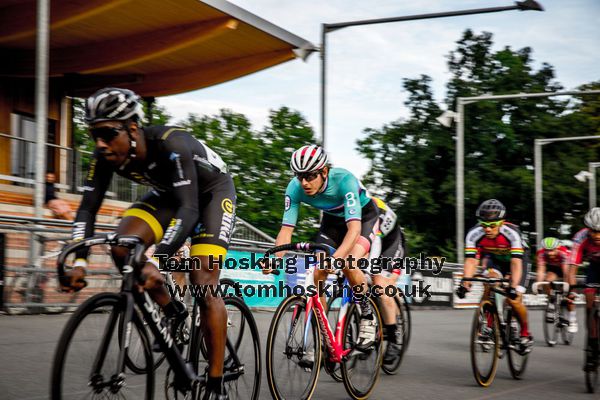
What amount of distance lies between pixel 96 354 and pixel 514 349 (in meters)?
5.96

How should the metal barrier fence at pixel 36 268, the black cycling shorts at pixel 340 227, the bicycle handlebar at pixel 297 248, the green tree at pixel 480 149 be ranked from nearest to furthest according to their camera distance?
the bicycle handlebar at pixel 297 248 → the black cycling shorts at pixel 340 227 → the metal barrier fence at pixel 36 268 → the green tree at pixel 480 149

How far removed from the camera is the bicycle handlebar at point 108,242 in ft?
13.5

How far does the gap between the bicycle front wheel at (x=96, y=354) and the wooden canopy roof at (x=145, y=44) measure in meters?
Answer: 13.3

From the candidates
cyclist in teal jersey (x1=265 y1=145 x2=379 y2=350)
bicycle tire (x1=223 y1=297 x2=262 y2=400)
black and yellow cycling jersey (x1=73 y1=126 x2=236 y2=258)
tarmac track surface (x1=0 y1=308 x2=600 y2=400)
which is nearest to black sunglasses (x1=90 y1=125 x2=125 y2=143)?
black and yellow cycling jersey (x1=73 y1=126 x2=236 y2=258)

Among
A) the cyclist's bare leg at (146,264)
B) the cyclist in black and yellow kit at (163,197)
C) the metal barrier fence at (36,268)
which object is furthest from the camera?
the metal barrier fence at (36,268)

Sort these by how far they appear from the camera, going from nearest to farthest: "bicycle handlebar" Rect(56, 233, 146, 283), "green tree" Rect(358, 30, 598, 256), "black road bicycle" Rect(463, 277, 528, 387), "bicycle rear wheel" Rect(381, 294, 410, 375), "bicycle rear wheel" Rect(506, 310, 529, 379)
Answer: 1. "bicycle handlebar" Rect(56, 233, 146, 283)
2. "black road bicycle" Rect(463, 277, 528, 387)
3. "bicycle rear wheel" Rect(381, 294, 410, 375)
4. "bicycle rear wheel" Rect(506, 310, 529, 379)
5. "green tree" Rect(358, 30, 598, 256)

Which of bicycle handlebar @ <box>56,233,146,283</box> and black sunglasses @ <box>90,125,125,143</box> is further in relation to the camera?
black sunglasses @ <box>90,125,125,143</box>

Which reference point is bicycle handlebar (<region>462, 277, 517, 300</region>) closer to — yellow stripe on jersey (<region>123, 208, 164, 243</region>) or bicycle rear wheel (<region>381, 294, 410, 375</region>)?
bicycle rear wheel (<region>381, 294, 410, 375</region>)

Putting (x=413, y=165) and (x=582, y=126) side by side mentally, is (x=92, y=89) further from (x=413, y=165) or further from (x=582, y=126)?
(x=582, y=126)

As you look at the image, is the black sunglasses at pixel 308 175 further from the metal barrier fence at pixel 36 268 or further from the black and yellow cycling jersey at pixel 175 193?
the metal barrier fence at pixel 36 268

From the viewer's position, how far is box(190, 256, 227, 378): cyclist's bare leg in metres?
5.01

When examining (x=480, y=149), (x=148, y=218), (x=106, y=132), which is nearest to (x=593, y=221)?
(x=148, y=218)

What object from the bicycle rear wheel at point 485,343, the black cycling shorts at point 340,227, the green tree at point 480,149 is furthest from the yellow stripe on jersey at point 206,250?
the green tree at point 480,149

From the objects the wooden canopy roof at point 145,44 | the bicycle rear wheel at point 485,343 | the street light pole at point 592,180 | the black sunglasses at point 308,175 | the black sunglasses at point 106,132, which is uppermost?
the wooden canopy roof at point 145,44
